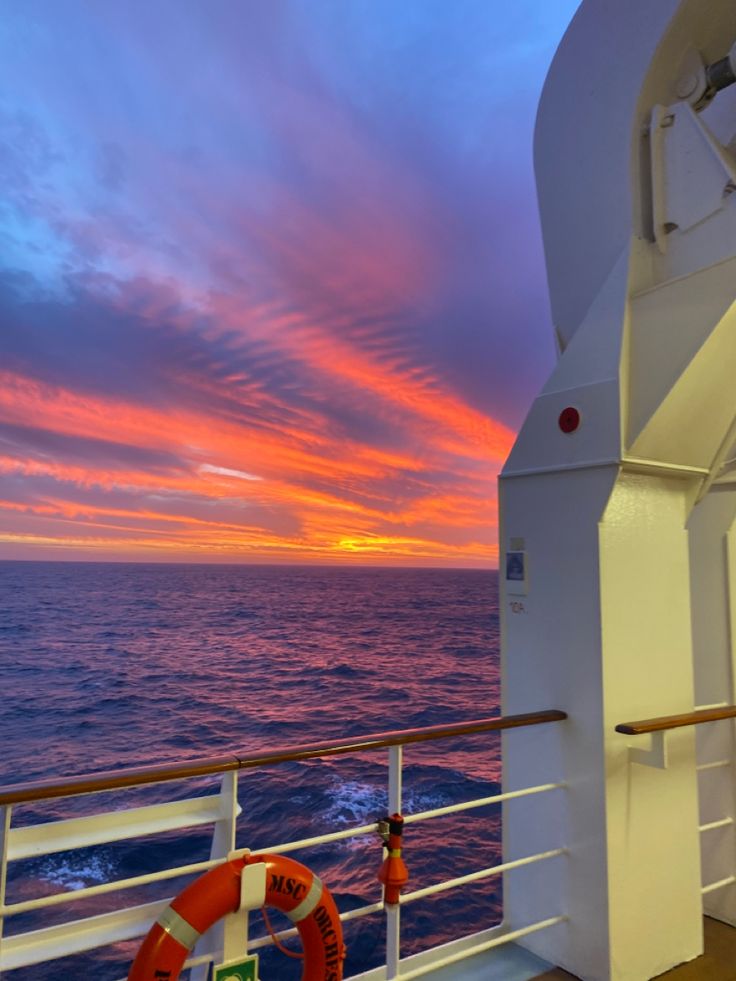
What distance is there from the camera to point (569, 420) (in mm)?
1681

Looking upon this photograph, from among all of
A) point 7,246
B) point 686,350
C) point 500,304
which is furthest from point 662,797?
point 7,246

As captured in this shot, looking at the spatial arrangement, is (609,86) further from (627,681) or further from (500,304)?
(500,304)

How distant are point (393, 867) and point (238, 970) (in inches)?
13.4

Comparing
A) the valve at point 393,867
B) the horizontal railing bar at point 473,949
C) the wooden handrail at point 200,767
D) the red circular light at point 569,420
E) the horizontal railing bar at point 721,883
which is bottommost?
the horizontal railing bar at point 721,883

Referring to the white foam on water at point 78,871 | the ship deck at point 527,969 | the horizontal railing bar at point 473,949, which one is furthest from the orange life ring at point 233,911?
the white foam on water at point 78,871

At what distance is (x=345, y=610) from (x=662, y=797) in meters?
32.3

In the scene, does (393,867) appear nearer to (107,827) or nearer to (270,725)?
(107,827)

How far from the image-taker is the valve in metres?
1.24

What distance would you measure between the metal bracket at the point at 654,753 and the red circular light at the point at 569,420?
82 centimetres

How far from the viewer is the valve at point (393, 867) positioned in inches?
48.7

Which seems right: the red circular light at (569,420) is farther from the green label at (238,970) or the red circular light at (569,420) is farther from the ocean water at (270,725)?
the ocean water at (270,725)

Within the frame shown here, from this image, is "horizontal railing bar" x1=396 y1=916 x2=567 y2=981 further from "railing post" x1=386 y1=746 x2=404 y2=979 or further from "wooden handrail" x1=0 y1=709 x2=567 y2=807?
"wooden handrail" x1=0 y1=709 x2=567 y2=807

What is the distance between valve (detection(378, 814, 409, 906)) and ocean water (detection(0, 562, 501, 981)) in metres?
4.35

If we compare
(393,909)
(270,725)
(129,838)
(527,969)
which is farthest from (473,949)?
(270,725)
